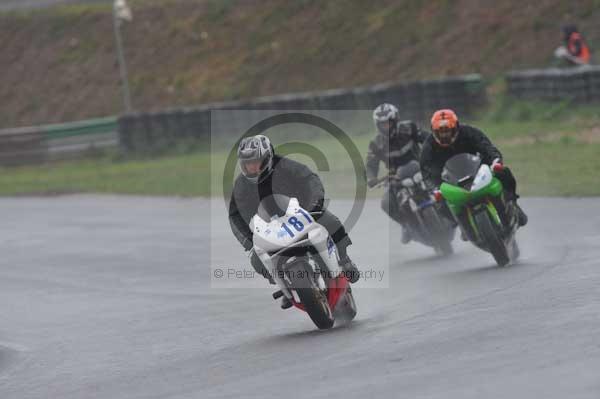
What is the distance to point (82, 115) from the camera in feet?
141

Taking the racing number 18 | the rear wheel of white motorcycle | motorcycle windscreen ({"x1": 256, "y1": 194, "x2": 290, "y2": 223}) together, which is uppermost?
the racing number 18

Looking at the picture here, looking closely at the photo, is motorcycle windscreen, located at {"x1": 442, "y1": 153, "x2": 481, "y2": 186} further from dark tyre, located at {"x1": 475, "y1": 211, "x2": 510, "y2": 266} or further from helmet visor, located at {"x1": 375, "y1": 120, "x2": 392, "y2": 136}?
helmet visor, located at {"x1": 375, "y1": 120, "x2": 392, "y2": 136}

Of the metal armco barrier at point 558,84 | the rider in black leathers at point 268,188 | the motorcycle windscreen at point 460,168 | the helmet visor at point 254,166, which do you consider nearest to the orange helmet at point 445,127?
the motorcycle windscreen at point 460,168

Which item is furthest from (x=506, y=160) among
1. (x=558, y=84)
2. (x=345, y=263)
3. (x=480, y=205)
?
(x=345, y=263)

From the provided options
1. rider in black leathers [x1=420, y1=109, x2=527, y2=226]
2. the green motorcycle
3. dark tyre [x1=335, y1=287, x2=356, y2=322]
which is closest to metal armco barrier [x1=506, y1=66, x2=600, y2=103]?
rider in black leathers [x1=420, y1=109, x2=527, y2=226]

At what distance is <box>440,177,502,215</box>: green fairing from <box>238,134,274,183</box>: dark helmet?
10.1 ft

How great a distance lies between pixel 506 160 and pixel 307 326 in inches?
527

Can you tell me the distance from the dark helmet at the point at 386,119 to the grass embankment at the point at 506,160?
408 cm

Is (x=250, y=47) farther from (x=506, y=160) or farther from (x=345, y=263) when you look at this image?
(x=345, y=263)

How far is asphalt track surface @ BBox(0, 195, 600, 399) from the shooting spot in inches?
269

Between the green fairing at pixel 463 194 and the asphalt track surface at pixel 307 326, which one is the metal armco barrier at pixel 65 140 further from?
the green fairing at pixel 463 194

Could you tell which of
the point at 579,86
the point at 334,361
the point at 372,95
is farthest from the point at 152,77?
the point at 334,361

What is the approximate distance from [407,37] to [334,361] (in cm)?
2947

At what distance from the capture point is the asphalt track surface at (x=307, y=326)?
6.83 m
